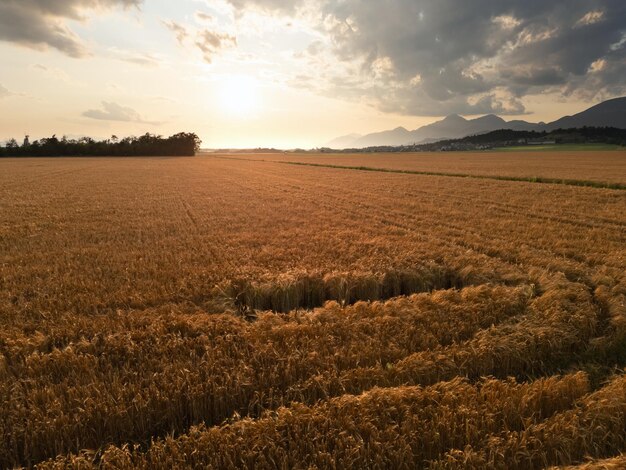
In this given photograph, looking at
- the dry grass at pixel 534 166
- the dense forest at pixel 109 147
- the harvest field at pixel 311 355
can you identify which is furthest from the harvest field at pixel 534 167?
the dense forest at pixel 109 147

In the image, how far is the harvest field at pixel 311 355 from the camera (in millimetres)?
3578

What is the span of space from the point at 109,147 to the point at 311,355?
6514 inches

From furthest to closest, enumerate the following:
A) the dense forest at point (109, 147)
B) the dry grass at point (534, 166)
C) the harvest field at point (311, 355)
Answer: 1. the dense forest at point (109, 147)
2. the dry grass at point (534, 166)
3. the harvest field at point (311, 355)

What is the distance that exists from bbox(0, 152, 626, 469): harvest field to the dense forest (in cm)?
15480

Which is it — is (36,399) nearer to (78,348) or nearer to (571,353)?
(78,348)

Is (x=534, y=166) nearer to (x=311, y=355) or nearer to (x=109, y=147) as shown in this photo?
(x=311, y=355)

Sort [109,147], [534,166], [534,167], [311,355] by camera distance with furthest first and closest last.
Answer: [109,147]
[534,166]
[534,167]
[311,355]

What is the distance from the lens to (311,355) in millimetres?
4992

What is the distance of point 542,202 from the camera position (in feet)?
70.0

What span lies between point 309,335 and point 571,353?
4092mm

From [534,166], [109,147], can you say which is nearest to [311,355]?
[534,166]

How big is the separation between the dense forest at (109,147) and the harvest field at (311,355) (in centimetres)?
15480

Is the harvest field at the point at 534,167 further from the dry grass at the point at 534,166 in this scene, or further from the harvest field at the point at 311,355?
the harvest field at the point at 311,355

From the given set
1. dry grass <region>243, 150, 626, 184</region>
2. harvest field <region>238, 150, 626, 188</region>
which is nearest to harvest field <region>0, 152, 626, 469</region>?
harvest field <region>238, 150, 626, 188</region>
